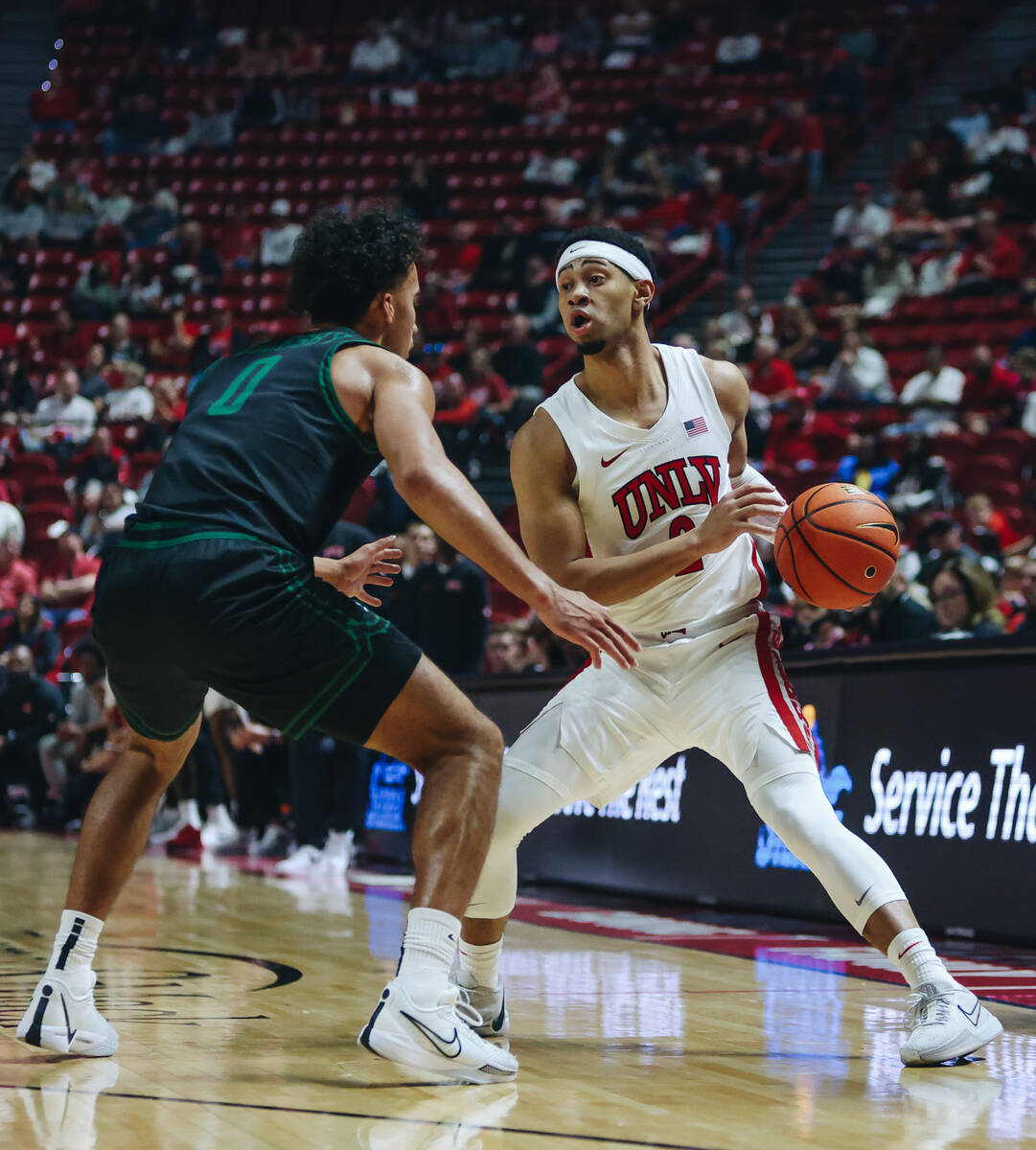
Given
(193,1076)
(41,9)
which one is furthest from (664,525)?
(41,9)

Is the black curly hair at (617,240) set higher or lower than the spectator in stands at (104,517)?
lower

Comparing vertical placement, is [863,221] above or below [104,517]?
above

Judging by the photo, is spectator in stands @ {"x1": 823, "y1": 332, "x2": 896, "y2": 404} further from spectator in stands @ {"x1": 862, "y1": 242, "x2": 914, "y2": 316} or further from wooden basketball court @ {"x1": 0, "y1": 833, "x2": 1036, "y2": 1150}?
wooden basketball court @ {"x1": 0, "y1": 833, "x2": 1036, "y2": 1150}

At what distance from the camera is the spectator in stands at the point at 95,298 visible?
18.2 m

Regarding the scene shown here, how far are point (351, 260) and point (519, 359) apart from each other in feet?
36.4

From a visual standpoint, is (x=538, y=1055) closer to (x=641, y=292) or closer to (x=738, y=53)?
(x=641, y=292)

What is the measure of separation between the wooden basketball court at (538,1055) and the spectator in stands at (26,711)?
6.10 meters

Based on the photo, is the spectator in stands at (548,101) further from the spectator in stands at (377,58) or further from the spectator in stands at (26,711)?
the spectator in stands at (26,711)

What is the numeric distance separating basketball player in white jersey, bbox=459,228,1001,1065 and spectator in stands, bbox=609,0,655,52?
17.4 metres

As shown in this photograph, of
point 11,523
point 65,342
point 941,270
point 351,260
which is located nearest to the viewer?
point 351,260

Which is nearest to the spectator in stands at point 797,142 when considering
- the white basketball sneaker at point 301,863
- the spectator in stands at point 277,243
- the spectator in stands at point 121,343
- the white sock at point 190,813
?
the spectator in stands at point 277,243

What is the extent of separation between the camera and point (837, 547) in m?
3.93

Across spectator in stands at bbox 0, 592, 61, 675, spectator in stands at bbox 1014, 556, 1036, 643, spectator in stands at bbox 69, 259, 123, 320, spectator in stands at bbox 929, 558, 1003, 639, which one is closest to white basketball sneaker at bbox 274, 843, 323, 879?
spectator in stands at bbox 929, 558, 1003, 639

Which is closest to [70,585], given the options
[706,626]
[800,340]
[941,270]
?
[800,340]
